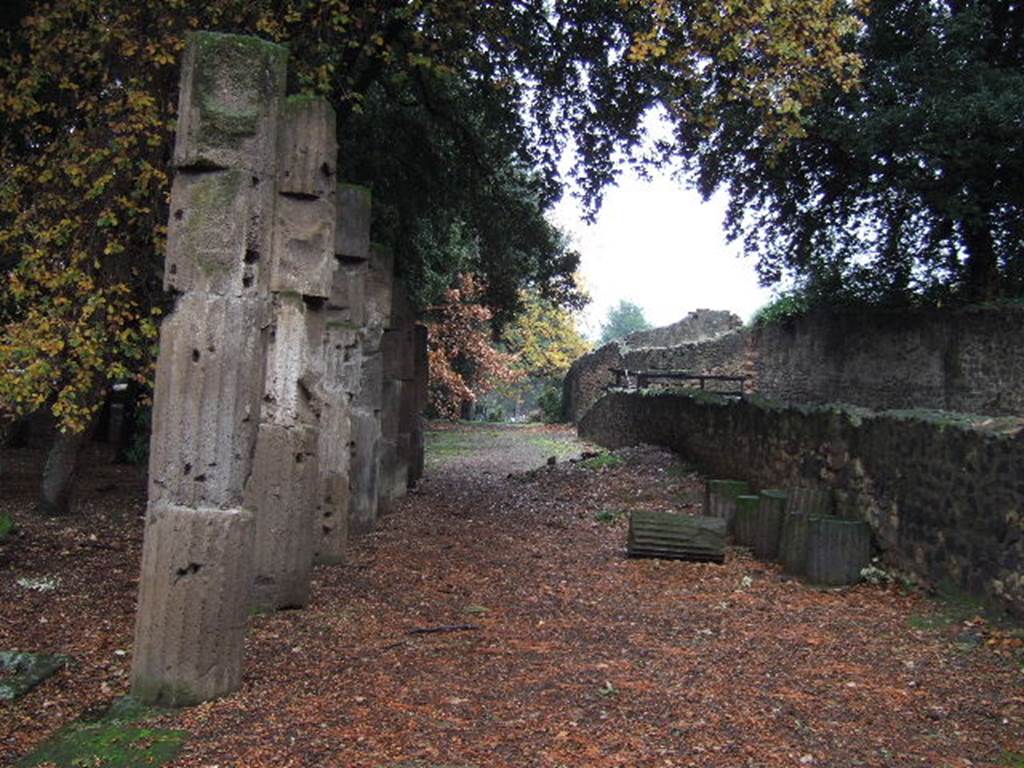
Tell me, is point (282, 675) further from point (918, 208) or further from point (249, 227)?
point (918, 208)

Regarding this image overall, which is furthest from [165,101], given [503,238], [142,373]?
[503,238]

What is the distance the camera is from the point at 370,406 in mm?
11289

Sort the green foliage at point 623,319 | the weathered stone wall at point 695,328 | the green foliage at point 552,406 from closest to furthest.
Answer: the weathered stone wall at point 695,328, the green foliage at point 552,406, the green foliage at point 623,319

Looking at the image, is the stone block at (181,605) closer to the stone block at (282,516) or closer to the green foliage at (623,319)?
the stone block at (282,516)

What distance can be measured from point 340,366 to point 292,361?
2282 millimetres

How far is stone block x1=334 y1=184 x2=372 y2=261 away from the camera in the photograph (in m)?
9.09

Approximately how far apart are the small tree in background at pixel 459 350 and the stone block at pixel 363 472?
19714 millimetres

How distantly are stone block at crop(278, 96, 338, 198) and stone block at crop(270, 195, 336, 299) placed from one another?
10 centimetres

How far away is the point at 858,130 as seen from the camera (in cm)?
1430

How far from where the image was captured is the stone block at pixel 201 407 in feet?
16.8

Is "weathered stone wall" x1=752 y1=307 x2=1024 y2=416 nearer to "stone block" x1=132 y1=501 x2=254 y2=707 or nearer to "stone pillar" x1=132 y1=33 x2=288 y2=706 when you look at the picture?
Answer: "stone pillar" x1=132 y1=33 x2=288 y2=706

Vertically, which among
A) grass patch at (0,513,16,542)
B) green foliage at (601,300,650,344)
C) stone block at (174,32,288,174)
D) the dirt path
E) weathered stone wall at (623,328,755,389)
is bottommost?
the dirt path

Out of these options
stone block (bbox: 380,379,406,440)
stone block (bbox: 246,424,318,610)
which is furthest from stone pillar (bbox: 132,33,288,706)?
stone block (bbox: 380,379,406,440)

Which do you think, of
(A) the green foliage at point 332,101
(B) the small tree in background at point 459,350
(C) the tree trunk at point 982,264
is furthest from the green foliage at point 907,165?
(B) the small tree in background at point 459,350
